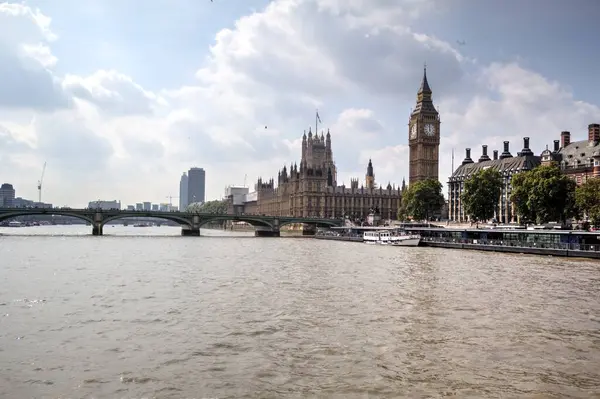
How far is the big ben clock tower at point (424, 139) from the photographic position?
188 meters

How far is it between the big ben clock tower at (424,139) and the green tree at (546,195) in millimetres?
94842

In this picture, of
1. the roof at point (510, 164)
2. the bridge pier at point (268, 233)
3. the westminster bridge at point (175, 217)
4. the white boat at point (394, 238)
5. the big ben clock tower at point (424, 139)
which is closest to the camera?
the white boat at point (394, 238)

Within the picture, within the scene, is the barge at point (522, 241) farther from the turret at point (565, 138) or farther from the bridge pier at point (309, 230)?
the bridge pier at point (309, 230)

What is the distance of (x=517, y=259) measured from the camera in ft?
208

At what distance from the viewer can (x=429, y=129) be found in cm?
19050

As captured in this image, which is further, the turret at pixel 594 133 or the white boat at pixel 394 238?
the turret at pixel 594 133

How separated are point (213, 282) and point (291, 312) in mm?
13021

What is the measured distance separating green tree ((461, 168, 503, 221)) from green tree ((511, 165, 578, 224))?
13.0 meters

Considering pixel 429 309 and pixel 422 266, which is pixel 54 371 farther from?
pixel 422 266

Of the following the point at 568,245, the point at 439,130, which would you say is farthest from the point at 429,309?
the point at 439,130

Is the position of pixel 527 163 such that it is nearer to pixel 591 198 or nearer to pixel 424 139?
pixel 424 139

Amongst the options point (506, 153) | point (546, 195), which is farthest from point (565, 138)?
point (546, 195)

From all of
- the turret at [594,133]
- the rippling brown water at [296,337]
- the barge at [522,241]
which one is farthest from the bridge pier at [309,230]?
the rippling brown water at [296,337]

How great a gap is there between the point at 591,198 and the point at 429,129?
11349 cm
